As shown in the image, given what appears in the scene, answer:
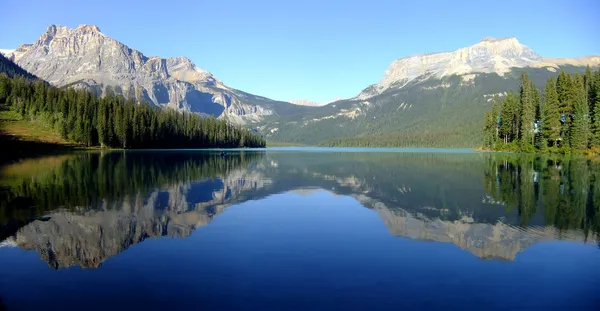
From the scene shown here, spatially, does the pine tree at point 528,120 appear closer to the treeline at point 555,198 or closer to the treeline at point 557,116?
the treeline at point 557,116

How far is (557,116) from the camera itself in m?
103

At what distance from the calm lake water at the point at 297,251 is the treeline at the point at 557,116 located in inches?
2912

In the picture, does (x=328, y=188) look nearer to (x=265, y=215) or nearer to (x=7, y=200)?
(x=265, y=215)

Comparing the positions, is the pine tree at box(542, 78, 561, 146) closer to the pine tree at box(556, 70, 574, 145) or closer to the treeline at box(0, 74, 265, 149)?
the pine tree at box(556, 70, 574, 145)

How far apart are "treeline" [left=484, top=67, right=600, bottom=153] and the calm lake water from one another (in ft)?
243

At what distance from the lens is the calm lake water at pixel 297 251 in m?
12.4

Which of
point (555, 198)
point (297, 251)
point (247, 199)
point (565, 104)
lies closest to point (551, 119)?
point (565, 104)

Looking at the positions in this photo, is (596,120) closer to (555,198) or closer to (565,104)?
(565,104)

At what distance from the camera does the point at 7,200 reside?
94.9ft

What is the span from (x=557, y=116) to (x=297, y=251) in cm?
10828

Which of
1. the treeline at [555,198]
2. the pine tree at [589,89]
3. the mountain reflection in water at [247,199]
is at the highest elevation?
the pine tree at [589,89]

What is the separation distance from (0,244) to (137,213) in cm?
810

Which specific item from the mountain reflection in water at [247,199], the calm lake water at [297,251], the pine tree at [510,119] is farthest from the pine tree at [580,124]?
the calm lake water at [297,251]

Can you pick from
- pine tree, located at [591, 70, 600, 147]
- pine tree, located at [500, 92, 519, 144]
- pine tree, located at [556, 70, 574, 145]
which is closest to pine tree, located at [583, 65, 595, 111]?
pine tree, located at [591, 70, 600, 147]
